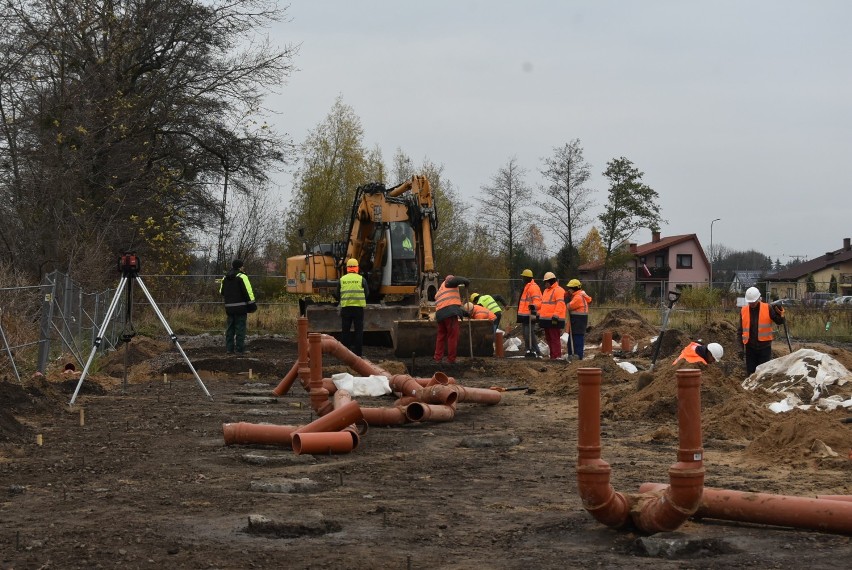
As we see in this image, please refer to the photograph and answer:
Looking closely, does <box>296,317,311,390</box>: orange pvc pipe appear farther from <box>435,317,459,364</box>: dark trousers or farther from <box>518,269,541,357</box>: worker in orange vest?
<box>518,269,541,357</box>: worker in orange vest

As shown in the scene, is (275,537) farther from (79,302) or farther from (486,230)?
(486,230)

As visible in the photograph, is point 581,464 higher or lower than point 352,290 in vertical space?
lower

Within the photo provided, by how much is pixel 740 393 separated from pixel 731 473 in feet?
14.7

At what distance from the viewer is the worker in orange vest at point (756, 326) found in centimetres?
1584

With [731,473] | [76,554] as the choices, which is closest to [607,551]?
[76,554]

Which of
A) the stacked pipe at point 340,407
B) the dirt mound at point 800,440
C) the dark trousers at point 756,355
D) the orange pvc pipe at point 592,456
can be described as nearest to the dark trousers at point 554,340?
the dark trousers at point 756,355

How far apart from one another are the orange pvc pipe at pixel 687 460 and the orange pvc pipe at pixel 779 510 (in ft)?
1.14

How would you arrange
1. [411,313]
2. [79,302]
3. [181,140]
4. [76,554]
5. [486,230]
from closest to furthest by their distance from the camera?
[76,554], [79,302], [411,313], [181,140], [486,230]

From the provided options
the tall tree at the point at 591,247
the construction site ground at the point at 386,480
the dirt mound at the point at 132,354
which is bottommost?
the construction site ground at the point at 386,480

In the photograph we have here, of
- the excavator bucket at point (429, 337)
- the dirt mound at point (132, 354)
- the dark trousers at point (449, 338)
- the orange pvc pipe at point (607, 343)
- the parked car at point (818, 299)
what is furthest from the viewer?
the parked car at point (818, 299)

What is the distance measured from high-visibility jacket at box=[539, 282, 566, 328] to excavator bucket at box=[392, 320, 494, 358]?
109cm

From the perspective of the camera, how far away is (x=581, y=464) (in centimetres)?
629

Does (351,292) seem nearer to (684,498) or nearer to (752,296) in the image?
(752,296)

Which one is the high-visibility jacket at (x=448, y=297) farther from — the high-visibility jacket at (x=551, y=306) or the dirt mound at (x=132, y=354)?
the dirt mound at (x=132, y=354)
